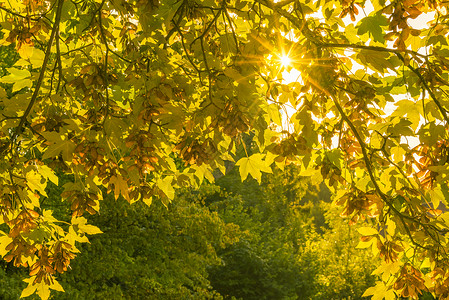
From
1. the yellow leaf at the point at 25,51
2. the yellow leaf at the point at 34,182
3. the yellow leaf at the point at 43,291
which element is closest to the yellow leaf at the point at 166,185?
the yellow leaf at the point at 34,182

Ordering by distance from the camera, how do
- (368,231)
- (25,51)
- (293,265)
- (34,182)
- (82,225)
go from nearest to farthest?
(368,231)
(25,51)
(82,225)
(34,182)
(293,265)

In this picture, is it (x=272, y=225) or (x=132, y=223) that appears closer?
(x=132, y=223)

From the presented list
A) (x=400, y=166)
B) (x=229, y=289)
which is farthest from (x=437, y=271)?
(x=229, y=289)

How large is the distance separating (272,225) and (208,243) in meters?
14.0

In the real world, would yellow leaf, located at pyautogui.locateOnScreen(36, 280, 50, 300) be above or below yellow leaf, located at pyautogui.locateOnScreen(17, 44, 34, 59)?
below

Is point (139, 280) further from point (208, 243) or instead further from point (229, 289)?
point (229, 289)

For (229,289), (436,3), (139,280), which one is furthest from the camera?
(229,289)

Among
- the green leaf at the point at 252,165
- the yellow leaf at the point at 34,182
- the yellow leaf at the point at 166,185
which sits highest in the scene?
the yellow leaf at the point at 34,182

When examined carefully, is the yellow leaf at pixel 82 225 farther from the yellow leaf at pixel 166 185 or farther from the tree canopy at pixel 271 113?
the yellow leaf at pixel 166 185

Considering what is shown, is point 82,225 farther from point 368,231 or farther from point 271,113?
point 368,231

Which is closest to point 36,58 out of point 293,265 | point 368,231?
point 368,231

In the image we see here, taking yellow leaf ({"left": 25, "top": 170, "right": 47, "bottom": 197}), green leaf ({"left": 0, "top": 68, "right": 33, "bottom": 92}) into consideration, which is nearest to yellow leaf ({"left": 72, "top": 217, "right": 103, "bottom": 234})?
yellow leaf ({"left": 25, "top": 170, "right": 47, "bottom": 197})

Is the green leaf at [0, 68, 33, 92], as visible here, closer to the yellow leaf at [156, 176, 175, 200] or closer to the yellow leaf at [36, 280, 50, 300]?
the yellow leaf at [156, 176, 175, 200]

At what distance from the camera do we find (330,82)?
2.28 metres
